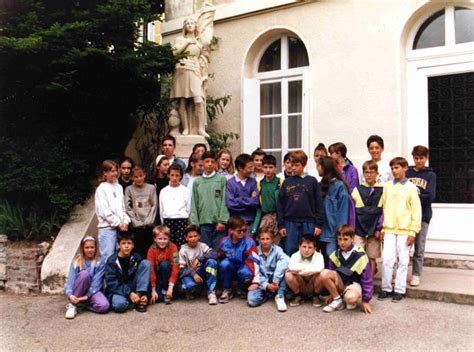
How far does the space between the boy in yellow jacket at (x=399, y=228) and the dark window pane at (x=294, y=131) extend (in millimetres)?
3374

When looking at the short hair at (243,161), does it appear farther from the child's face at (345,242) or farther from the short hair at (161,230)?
the child's face at (345,242)

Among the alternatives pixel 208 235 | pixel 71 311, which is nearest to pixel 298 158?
pixel 208 235

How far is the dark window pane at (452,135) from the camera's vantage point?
673cm

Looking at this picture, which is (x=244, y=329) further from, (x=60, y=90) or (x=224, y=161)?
(x=60, y=90)

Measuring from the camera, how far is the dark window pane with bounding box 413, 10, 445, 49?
706 cm

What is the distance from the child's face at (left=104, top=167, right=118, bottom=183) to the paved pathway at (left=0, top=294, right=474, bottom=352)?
4.97ft

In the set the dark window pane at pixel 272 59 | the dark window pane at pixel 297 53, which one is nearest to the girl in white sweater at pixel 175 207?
the dark window pane at pixel 297 53

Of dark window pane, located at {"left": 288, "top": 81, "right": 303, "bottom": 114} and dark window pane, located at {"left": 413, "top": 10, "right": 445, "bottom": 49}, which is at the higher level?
dark window pane, located at {"left": 413, "top": 10, "right": 445, "bottom": 49}

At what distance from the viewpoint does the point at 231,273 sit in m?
5.40

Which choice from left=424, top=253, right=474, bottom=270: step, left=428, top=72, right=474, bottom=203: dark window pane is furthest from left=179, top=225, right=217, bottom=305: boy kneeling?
left=428, top=72, right=474, bottom=203: dark window pane

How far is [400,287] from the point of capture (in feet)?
16.9

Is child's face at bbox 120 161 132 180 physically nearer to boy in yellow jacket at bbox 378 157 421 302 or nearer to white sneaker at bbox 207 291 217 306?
white sneaker at bbox 207 291 217 306

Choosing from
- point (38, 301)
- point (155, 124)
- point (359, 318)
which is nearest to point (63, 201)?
point (38, 301)

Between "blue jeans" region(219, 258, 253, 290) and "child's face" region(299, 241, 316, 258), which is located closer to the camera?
"child's face" region(299, 241, 316, 258)
